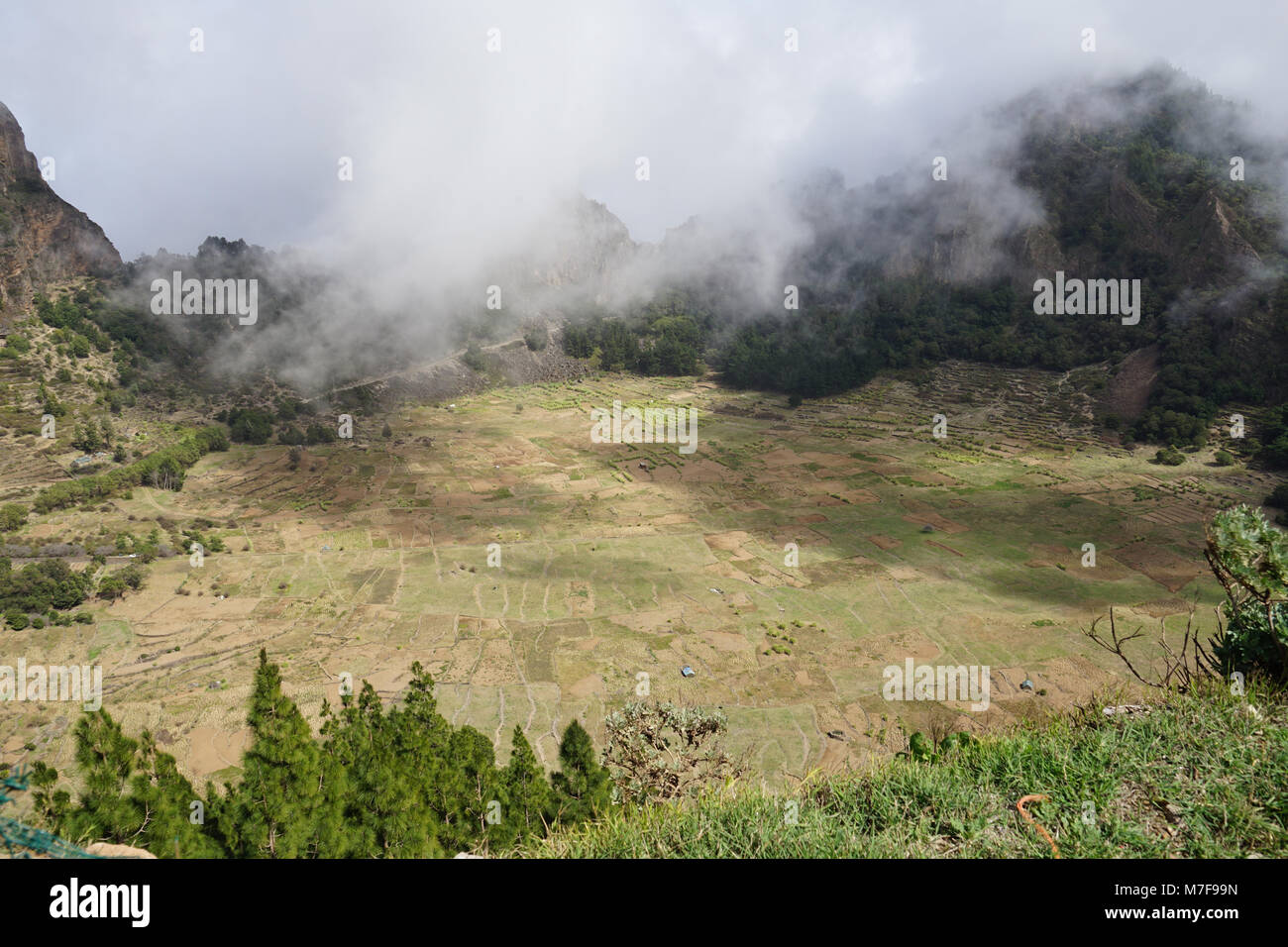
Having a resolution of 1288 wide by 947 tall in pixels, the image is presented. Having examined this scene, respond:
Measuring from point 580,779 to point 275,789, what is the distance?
819cm

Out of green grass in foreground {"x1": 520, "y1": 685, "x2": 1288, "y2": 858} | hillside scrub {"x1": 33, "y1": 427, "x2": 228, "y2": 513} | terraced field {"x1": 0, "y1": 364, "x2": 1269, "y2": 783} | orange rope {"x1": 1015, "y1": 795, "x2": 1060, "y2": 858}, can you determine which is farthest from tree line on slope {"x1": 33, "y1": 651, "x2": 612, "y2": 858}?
hillside scrub {"x1": 33, "y1": 427, "x2": 228, "y2": 513}

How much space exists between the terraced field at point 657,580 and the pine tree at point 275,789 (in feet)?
57.1

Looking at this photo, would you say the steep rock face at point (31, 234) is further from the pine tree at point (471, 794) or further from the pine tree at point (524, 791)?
the pine tree at point (524, 791)

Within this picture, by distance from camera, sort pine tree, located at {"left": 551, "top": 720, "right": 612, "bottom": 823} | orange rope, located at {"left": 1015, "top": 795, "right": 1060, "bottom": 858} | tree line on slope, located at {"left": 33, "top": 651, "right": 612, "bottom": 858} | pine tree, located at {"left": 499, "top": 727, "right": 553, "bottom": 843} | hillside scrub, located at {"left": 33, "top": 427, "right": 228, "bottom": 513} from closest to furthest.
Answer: orange rope, located at {"left": 1015, "top": 795, "right": 1060, "bottom": 858}, tree line on slope, located at {"left": 33, "top": 651, "right": 612, "bottom": 858}, pine tree, located at {"left": 499, "top": 727, "right": 553, "bottom": 843}, pine tree, located at {"left": 551, "top": 720, "right": 612, "bottom": 823}, hillside scrub, located at {"left": 33, "top": 427, "right": 228, "bottom": 513}

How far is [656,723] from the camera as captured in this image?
19.2 metres

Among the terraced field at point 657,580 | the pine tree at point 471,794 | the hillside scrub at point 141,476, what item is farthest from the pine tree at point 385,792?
the hillside scrub at point 141,476

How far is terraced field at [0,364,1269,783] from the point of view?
33969 millimetres

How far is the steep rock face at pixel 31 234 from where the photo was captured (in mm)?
93000

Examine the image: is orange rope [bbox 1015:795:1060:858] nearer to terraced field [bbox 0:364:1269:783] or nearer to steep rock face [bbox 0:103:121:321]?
terraced field [bbox 0:364:1269:783]

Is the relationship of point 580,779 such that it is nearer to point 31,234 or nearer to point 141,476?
point 141,476

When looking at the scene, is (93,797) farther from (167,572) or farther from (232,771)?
(167,572)

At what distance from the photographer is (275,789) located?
561 inches

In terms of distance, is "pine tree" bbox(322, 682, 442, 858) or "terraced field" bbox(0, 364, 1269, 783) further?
"terraced field" bbox(0, 364, 1269, 783)

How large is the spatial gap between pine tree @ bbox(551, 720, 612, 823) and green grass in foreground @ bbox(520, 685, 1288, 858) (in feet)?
32.0
